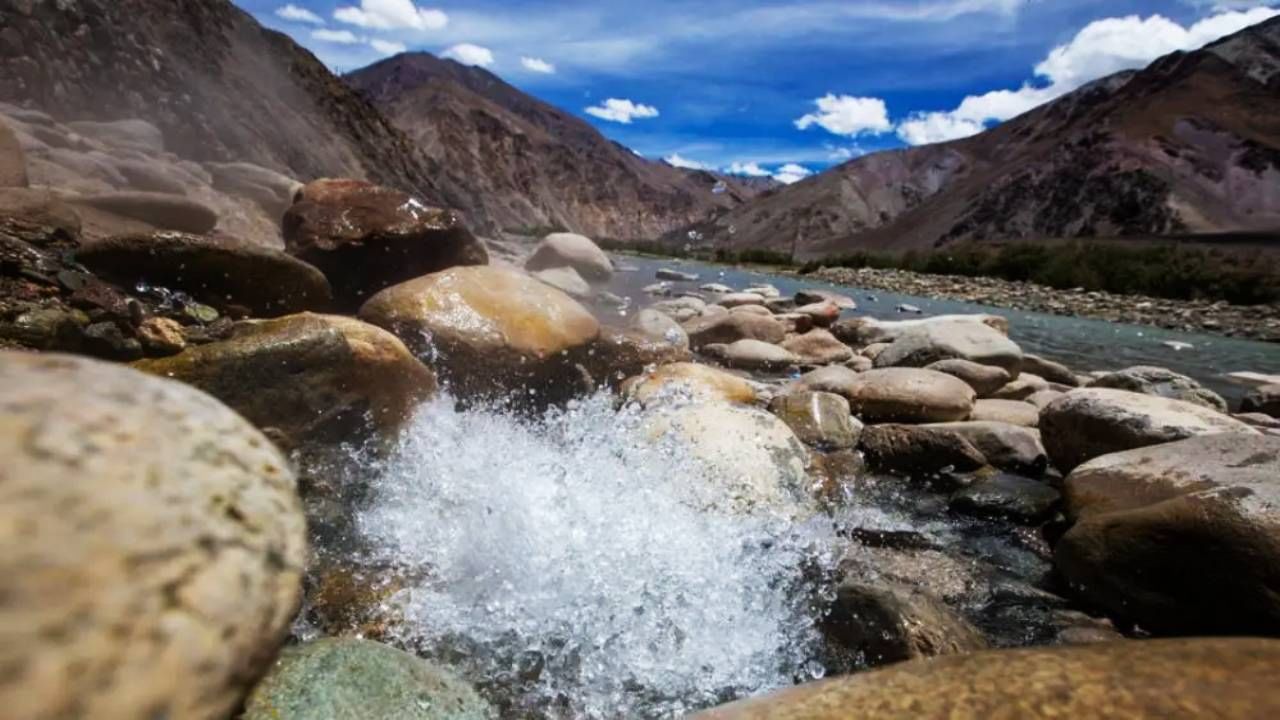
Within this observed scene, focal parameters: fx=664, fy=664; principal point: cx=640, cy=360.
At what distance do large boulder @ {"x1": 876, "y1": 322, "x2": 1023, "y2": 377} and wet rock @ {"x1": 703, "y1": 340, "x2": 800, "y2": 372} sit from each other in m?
1.43

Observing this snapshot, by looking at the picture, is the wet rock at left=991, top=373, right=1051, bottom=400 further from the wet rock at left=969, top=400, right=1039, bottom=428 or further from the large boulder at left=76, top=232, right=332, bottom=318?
the large boulder at left=76, top=232, right=332, bottom=318

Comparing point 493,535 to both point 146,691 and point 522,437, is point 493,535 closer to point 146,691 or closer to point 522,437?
point 522,437

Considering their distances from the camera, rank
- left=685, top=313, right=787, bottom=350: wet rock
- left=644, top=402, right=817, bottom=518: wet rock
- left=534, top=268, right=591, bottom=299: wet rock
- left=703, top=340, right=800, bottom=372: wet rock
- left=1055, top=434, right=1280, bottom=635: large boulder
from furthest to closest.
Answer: left=534, top=268, right=591, bottom=299: wet rock → left=685, top=313, right=787, bottom=350: wet rock → left=703, top=340, right=800, bottom=372: wet rock → left=644, top=402, right=817, bottom=518: wet rock → left=1055, top=434, right=1280, bottom=635: large boulder

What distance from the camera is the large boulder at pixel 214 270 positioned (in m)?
5.17

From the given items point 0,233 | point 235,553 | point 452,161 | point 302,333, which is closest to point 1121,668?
point 235,553

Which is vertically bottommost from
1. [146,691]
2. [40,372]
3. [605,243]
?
[605,243]

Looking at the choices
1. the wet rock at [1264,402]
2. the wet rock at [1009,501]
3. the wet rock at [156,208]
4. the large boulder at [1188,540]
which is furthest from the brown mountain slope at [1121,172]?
the large boulder at [1188,540]

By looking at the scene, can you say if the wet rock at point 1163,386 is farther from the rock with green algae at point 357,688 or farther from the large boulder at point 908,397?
the rock with green algae at point 357,688

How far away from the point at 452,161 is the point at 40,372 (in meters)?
172

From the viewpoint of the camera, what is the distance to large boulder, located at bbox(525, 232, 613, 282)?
1797 centimetres

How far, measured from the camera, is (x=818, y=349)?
11680 millimetres

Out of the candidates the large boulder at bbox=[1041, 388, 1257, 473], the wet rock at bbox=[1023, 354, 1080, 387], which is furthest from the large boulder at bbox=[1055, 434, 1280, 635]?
the wet rock at bbox=[1023, 354, 1080, 387]

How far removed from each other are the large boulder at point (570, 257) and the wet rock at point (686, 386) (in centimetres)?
1148

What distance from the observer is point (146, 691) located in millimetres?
992
